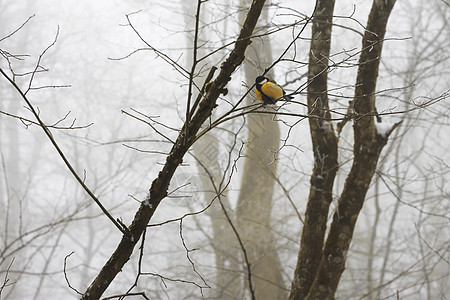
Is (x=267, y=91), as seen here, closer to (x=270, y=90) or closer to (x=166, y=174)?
(x=270, y=90)

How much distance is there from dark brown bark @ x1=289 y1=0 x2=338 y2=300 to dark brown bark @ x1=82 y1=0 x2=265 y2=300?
47.5 inches

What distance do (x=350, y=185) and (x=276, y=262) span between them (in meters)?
2.96

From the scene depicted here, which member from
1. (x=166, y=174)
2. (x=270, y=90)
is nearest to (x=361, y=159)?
(x=270, y=90)

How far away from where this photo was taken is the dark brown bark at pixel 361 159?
2.20m

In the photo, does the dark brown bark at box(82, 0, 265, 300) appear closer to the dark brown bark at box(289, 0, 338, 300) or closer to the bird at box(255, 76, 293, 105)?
the bird at box(255, 76, 293, 105)

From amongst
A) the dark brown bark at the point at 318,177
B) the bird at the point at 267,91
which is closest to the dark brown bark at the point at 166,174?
the bird at the point at 267,91

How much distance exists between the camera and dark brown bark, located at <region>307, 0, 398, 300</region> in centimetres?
220

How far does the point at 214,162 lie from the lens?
5.53 meters

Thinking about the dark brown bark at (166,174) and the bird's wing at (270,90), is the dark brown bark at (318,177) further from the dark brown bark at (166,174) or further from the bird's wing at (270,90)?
the dark brown bark at (166,174)

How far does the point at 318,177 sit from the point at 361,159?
25 cm

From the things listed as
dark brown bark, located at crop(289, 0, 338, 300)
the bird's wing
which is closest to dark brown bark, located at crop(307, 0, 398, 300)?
dark brown bark, located at crop(289, 0, 338, 300)

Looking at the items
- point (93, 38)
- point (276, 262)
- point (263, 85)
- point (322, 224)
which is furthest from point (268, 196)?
point (93, 38)

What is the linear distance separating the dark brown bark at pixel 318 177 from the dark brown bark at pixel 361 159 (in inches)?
3.7

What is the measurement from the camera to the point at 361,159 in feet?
7.53
